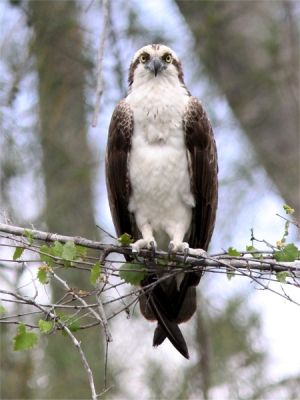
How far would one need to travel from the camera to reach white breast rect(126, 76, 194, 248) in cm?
446

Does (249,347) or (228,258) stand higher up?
(249,347)

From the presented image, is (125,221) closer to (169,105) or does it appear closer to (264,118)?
(169,105)

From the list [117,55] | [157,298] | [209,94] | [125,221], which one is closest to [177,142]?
[125,221]

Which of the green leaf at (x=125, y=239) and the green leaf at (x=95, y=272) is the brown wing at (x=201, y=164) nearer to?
the green leaf at (x=125, y=239)

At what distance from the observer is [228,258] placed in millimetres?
3623

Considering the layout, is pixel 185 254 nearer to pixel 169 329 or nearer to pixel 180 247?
pixel 180 247

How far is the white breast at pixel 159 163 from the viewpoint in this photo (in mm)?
4461

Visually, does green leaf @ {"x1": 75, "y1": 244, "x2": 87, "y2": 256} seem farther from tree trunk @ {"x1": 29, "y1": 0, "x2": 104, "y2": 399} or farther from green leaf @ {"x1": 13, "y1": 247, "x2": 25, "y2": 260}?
tree trunk @ {"x1": 29, "y1": 0, "x2": 104, "y2": 399}

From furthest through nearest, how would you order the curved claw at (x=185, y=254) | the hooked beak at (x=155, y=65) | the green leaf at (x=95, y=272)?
1. the hooked beak at (x=155, y=65)
2. the curved claw at (x=185, y=254)
3. the green leaf at (x=95, y=272)

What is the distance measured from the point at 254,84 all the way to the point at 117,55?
161 cm

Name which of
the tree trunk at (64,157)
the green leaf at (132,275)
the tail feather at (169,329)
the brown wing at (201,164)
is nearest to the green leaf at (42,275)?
the green leaf at (132,275)

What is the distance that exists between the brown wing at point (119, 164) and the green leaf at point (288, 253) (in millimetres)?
1405

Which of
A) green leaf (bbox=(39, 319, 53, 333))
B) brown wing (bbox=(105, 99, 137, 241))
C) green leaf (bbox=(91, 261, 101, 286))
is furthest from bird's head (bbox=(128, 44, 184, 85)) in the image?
green leaf (bbox=(39, 319, 53, 333))

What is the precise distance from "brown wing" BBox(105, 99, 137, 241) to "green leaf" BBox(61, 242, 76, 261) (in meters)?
1.12
